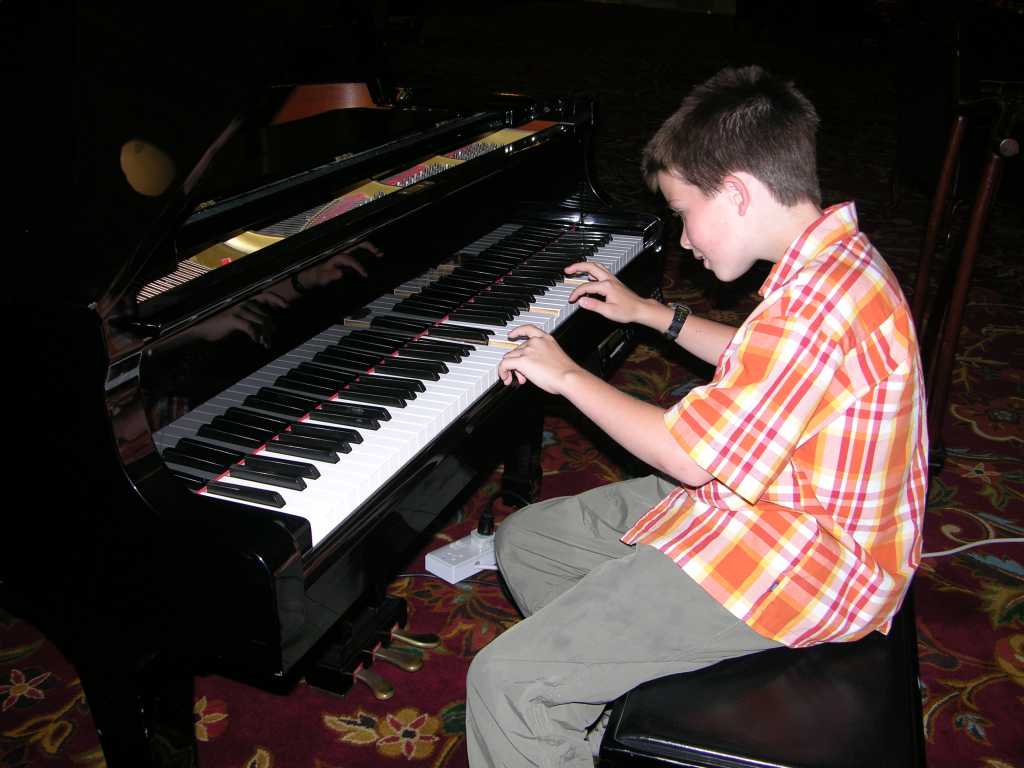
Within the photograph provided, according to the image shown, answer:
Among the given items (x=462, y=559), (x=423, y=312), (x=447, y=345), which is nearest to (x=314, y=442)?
(x=447, y=345)

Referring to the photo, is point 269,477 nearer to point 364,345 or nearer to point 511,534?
point 364,345

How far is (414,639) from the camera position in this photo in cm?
229

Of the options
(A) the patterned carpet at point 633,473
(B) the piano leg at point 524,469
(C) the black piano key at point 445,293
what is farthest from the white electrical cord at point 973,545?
(C) the black piano key at point 445,293

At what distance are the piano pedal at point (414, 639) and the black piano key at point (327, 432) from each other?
97cm

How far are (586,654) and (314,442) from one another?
20.5 inches

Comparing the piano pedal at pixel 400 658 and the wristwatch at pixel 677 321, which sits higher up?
the wristwatch at pixel 677 321

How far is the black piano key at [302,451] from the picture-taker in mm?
1400

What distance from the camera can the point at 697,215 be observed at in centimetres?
151

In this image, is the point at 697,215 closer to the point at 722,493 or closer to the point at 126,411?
the point at 722,493

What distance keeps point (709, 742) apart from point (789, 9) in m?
13.9

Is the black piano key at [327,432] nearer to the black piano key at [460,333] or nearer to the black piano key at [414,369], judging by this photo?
the black piano key at [414,369]

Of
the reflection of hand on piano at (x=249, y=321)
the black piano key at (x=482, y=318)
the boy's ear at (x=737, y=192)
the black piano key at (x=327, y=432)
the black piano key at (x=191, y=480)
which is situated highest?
the boy's ear at (x=737, y=192)

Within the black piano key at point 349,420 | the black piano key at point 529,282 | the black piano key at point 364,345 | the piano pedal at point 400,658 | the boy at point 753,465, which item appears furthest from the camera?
the piano pedal at point 400,658

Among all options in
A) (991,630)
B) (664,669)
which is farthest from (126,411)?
(991,630)
